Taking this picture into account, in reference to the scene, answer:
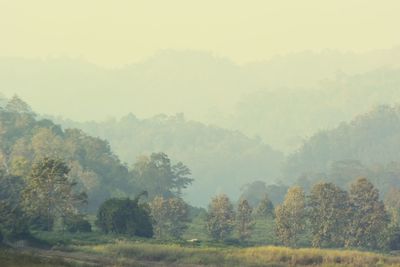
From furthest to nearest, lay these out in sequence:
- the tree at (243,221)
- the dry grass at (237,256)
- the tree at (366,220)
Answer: the tree at (243,221), the tree at (366,220), the dry grass at (237,256)

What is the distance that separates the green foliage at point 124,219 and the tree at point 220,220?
32.5 ft

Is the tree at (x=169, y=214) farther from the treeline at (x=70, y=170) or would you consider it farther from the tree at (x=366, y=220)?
the tree at (x=366, y=220)

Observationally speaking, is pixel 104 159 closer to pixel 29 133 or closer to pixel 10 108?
pixel 29 133

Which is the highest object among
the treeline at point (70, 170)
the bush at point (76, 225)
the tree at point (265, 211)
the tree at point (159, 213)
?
the treeline at point (70, 170)

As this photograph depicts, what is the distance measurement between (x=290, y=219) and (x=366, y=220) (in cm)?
963

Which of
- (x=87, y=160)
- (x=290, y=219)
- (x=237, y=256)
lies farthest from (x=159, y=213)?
(x=87, y=160)

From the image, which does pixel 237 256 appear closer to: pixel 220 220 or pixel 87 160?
pixel 220 220

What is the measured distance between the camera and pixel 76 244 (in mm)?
69062

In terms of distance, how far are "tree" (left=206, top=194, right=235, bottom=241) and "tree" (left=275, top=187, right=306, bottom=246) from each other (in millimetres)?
6589

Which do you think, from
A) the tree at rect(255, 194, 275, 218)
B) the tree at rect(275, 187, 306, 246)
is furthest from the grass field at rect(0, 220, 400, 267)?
the tree at rect(255, 194, 275, 218)

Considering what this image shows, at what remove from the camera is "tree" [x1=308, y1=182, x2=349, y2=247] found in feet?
288

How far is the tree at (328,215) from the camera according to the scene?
8788cm

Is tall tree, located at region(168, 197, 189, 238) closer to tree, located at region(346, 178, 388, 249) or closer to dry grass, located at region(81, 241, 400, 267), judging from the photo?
tree, located at region(346, 178, 388, 249)

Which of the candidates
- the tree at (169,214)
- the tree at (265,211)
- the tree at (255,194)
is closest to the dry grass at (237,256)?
the tree at (169,214)
